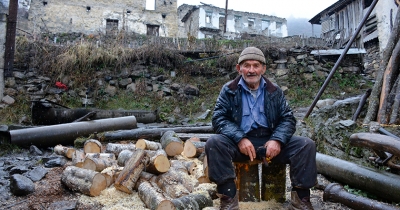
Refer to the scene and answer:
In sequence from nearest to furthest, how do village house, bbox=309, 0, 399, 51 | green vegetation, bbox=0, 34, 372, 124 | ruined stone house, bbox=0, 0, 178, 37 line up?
green vegetation, bbox=0, 34, 372, 124
village house, bbox=309, 0, 399, 51
ruined stone house, bbox=0, 0, 178, 37

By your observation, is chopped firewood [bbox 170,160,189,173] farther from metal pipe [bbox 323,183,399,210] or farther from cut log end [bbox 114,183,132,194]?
metal pipe [bbox 323,183,399,210]

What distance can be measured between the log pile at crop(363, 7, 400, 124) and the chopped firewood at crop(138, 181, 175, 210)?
13.3 feet

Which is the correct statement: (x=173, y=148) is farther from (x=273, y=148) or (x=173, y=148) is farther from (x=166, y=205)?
(x=273, y=148)

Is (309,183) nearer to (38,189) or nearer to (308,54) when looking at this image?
(38,189)

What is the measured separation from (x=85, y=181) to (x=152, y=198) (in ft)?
3.68

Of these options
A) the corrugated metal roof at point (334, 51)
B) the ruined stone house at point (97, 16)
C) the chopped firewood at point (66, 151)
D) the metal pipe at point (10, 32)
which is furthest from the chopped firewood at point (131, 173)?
the ruined stone house at point (97, 16)

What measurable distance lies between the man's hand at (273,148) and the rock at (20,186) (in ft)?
10.2

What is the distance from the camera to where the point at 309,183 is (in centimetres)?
288

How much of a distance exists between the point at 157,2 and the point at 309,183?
28225 millimetres

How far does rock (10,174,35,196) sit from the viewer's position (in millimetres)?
3932

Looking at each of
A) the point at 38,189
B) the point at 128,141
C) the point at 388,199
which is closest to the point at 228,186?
the point at 388,199

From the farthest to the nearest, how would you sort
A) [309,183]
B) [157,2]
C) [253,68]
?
1. [157,2]
2. [253,68]
3. [309,183]

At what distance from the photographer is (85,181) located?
3.86 m

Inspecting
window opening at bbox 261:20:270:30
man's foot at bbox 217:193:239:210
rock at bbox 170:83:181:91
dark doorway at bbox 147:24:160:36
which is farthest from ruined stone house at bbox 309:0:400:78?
window opening at bbox 261:20:270:30
